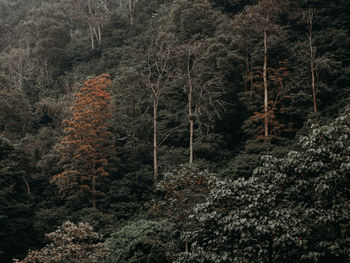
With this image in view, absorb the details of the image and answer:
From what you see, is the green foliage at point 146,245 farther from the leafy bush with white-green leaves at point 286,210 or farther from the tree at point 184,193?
the leafy bush with white-green leaves at point 286,210

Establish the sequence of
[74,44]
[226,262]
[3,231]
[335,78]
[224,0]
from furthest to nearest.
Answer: [74,44] → [224,0] → [335,78] → [3,231] → [226,262]

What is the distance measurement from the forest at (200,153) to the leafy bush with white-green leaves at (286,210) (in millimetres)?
41

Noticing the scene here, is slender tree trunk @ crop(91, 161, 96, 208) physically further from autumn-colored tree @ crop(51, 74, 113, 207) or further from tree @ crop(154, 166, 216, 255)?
tree @ crop(154, 166, 216, 255)

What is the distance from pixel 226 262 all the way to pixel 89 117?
52.9ft

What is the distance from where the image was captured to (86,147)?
21359 millimetres

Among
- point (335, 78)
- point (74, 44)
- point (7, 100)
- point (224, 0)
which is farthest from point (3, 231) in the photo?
point (74, 44)

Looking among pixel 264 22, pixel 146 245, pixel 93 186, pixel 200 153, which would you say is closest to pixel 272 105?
pixel 264 22

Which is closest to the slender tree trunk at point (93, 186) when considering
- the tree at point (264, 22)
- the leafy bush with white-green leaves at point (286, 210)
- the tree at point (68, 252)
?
the tree at point (68, 252)

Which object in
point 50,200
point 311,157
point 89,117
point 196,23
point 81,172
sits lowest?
point 50,200

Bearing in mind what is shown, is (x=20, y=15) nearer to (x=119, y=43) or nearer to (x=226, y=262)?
(x=119, y=43)

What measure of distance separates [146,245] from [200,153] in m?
10.3

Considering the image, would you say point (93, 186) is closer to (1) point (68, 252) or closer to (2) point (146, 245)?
(2) point (146, 245)

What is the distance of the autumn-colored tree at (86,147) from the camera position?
21.4 metres

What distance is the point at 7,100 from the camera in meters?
28.0
